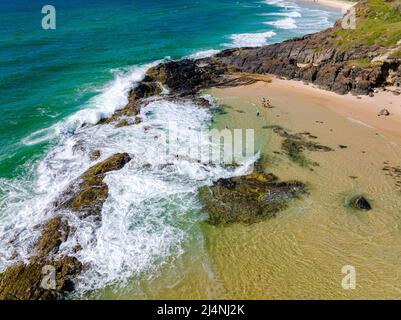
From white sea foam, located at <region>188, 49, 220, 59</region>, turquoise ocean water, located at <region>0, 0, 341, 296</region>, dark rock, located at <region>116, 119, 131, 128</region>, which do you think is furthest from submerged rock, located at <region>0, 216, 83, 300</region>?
white sea foam, located at <region>188, 49, 220, 59</region>

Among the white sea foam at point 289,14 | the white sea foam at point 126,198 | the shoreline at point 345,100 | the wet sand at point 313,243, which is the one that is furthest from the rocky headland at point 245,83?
the white sea foam at point 289,14

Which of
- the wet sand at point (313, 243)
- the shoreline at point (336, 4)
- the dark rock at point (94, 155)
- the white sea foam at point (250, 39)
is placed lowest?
the wet sand at point (313, 243)

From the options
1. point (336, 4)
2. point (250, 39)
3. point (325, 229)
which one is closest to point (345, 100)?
point (325, 229)

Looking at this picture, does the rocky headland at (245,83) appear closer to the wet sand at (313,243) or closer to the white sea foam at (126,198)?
the white sea foam at (126,198)

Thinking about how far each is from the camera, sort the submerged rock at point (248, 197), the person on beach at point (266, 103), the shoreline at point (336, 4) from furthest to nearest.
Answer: the shoreline at point (336, 4) < the person on beach at point (266, 103) < the submerged rock at point (248, 197)

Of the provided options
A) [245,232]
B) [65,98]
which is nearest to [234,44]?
[65,98]

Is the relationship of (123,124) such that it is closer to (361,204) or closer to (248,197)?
Answer: (248,197)
